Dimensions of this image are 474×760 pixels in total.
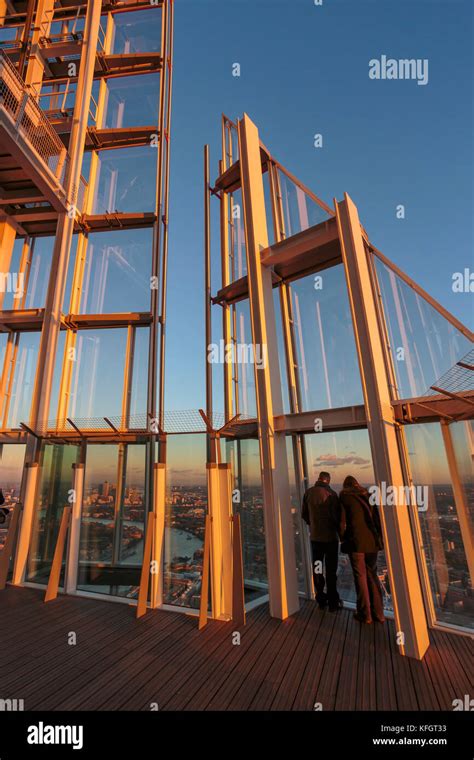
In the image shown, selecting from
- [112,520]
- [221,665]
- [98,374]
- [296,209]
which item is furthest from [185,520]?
[296,209]

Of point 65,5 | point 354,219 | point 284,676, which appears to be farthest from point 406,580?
point 65,5

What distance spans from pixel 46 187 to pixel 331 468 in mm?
8042

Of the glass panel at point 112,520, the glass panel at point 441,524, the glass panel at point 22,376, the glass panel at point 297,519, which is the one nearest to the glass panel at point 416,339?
the glass panel at point 441,524

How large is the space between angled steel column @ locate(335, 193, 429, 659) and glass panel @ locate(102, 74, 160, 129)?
24.9 ft

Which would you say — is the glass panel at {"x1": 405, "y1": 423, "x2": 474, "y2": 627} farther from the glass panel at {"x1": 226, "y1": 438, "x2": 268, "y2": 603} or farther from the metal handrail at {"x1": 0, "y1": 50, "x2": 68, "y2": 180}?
the metal handrail at {"x1": 0, "y1": 50, "x2": 68, "y2": 180}

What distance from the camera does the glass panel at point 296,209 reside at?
5750mm

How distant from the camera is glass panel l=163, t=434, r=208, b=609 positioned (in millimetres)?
4730

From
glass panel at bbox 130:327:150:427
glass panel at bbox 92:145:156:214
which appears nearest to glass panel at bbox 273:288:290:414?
glass panel at bbox 130:327:150:427

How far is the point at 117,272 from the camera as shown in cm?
802

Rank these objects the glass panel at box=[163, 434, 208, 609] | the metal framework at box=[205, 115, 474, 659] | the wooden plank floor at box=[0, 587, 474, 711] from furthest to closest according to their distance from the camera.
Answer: the glass panel at box=[163, 434, 208, 609], the metal framework at box=[205, 115, 474, 659], the wooden plank floor at box=[0, 587, 474, 711]

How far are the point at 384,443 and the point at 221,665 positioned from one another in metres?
2.87

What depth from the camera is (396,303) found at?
16.1ft

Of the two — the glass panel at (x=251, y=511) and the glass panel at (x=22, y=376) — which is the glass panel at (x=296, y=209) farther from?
the glass panel at (x=22, y=376)

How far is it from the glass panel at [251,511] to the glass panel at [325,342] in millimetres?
1329
